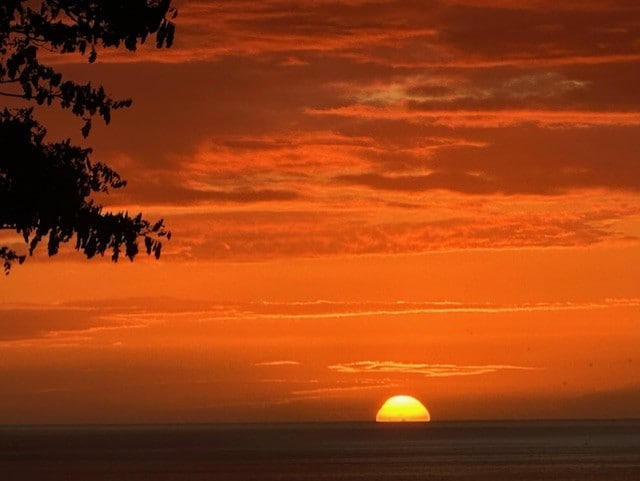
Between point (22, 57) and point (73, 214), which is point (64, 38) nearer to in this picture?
point (22, 57)

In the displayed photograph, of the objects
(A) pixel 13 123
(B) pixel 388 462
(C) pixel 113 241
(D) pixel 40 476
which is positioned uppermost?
(B) pixel 388 462

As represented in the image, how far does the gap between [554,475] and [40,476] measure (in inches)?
1490

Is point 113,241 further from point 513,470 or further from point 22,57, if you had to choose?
point 513,470

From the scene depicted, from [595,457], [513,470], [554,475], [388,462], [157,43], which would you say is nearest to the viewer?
[157,43]

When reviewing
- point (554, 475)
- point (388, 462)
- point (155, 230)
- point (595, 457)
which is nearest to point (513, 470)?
point (554, 475)

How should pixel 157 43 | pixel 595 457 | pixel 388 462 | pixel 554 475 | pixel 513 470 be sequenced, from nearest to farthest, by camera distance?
1. pixel 157 43
2. pixel 554 475
3. pixel 513 470
4. pixel 388 462
5. pixel 595 457

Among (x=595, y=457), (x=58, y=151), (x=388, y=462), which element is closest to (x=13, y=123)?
(x=58, y=151)

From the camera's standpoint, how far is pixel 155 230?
2886cm

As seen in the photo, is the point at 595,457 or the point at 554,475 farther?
the point at 595,457

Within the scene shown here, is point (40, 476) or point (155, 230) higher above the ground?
point (40, 476)

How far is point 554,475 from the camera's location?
112 meters

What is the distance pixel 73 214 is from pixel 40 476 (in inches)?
3525

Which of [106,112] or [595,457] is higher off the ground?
[595,457]

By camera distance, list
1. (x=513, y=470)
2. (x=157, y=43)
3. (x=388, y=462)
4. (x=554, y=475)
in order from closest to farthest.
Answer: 1. (x=157, y=43)
2. (x=554, y=475)
3. (x=513, y=470)
4. (x=388, y=462)
